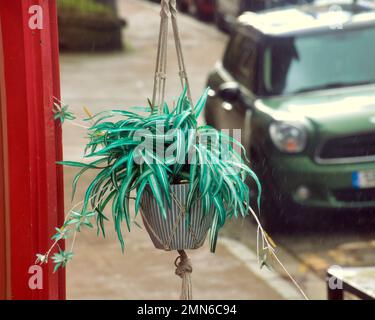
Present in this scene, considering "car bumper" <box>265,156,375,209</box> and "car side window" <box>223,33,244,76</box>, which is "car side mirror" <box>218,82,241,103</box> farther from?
"car side window" <box>223,33,244,76</box>

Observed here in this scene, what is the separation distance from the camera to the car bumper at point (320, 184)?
8.57 meters

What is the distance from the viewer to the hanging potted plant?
10.7 feet

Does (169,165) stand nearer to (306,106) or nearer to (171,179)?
(171,179)

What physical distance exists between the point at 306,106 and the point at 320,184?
699 mm

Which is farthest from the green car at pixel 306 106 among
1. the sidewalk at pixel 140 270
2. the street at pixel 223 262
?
the sidewalk at pixel 140 270

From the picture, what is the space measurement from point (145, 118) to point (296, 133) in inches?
209

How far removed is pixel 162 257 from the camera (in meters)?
8.54

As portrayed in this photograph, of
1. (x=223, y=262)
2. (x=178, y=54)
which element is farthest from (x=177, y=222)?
(x=223, y=262)

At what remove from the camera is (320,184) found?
8625 millimetres

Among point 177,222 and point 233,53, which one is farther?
point 233,53

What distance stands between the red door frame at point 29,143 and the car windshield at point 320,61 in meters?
5.91
